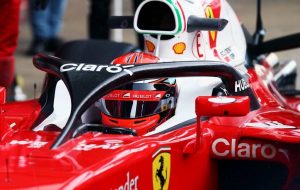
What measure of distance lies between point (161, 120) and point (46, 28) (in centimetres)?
546

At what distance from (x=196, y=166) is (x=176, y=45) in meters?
0.80

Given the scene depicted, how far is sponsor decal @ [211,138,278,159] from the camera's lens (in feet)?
14.9

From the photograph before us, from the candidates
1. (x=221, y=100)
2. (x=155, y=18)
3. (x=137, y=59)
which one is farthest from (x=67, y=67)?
(x=155, y=18)

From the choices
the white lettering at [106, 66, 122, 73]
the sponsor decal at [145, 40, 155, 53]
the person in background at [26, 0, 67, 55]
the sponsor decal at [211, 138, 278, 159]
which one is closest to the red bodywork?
the sponsor decal at [211, 138, 278, 159]

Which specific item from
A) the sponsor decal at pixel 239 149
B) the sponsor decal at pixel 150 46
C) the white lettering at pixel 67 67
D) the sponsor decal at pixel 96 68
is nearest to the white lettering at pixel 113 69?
the sponsor decal at pixel 96 68

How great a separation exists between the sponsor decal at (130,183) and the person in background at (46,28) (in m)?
5.91

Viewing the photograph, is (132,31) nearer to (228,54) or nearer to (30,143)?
(228,54)

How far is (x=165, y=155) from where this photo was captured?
422cm

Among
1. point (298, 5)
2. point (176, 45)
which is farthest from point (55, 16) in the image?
point (176, 45)

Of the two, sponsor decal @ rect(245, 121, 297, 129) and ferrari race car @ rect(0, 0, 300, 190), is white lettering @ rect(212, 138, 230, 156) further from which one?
sponsor decal @ rect(245, 121, 297, 129)

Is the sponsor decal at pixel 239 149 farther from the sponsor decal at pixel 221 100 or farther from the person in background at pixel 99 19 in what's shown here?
the person in background at pixel 99 19

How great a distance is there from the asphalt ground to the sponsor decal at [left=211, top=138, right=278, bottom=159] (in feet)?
14.6

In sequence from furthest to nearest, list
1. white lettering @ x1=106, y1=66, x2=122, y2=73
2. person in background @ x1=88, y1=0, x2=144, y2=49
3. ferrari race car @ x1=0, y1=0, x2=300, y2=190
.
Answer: person in background @ x1=88, y1=0, x2=144, y2=49, white lettering @ x1=106, y1=66, x2=122, y2=73, ferrari race car @ x1=0, y1=0, x2=300, y2=190

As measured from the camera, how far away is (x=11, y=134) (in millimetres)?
4273
